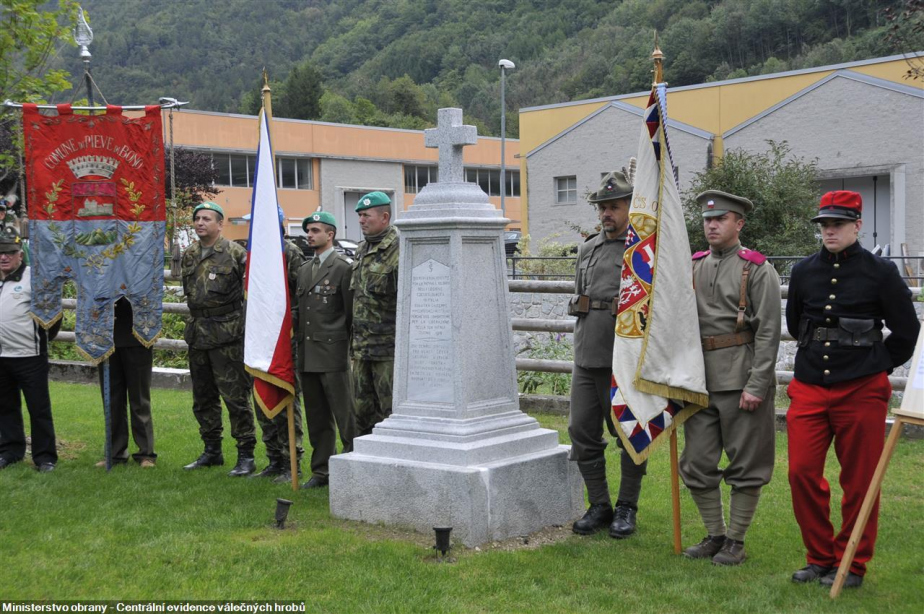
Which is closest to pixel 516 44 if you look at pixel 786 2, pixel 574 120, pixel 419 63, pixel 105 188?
pixel 419 63

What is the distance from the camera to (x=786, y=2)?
73875mm

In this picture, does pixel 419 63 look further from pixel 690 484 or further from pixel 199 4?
pixel 690 484

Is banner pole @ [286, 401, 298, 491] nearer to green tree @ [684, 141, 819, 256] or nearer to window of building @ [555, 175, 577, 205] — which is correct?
green tree @ [684, 141, 819, 256]

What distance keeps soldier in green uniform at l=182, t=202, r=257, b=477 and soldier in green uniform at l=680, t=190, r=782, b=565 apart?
3.94m

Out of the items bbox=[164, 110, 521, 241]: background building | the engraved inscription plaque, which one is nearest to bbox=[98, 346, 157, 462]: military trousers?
the engraved inscription plaque

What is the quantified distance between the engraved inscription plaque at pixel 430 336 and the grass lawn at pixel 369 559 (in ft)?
3.02

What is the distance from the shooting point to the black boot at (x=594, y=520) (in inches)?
251

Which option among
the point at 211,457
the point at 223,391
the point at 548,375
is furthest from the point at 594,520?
the point at 548,375

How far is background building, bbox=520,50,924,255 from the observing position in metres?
28.6

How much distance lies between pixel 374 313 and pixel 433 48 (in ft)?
340

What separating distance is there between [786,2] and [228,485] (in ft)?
246

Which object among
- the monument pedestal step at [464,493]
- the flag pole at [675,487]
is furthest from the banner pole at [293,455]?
the flag pole at [675,487]

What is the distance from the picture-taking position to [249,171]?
47.8 metres

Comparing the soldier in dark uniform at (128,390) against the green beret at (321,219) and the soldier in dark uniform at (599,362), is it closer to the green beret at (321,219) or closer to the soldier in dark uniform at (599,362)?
the green beret at (321,219)
